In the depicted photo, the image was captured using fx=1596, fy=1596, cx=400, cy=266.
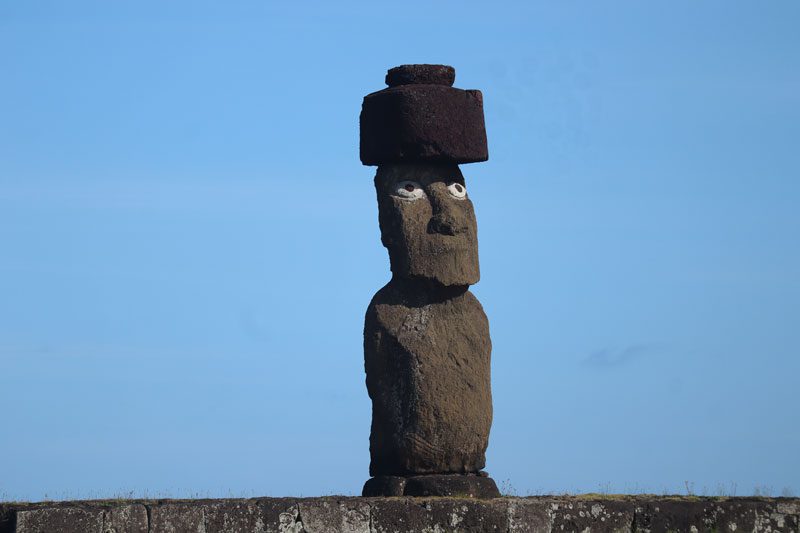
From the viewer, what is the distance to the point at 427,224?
18.0 m

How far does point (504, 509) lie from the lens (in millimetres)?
16516

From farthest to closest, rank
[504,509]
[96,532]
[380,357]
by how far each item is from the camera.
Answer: [380,357] → [504,509] → [96,532]

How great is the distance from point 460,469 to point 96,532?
14.5 feet

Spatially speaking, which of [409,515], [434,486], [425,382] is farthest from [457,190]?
[409,515]

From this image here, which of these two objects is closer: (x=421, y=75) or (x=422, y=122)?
(x=422, y=122)

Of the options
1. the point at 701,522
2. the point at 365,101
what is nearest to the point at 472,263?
the point at 365,101

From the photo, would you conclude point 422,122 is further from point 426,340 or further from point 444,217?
point 426,340

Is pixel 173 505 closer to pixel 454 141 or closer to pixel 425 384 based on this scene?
pixel 425 384

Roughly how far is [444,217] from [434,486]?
3.00 m

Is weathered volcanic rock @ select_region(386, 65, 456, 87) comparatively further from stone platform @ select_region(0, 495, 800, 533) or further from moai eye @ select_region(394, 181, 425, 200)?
stone platform @ select_region(0, 495, 800, 533)

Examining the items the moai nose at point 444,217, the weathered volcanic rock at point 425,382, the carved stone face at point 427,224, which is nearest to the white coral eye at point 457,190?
the carved stone face at point 427,224

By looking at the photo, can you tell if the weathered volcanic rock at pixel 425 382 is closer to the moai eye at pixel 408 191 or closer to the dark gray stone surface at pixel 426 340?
the dark gray stone surface at pixel 426 340

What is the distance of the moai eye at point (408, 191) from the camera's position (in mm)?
18062

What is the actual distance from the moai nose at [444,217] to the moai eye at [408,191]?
13 cm
